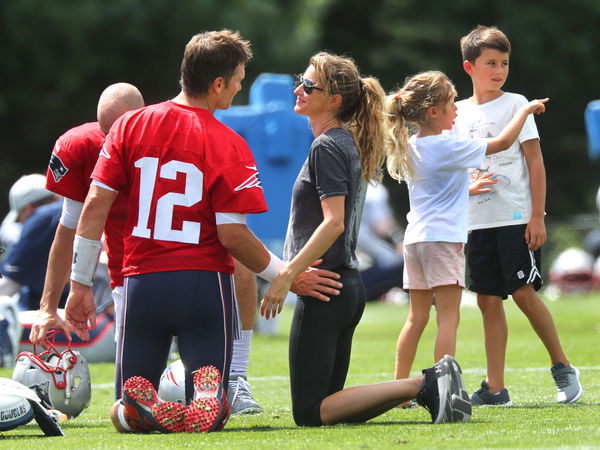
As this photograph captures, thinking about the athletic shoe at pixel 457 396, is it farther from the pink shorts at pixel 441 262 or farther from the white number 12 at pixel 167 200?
the white number 12 at pixel 167 200

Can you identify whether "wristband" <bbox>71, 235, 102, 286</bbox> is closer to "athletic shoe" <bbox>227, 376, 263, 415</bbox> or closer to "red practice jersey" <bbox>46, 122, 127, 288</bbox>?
"red practice jersey" <bbox>46, 122, 127, 288</bbox>

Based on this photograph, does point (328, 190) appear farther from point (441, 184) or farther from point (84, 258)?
point (84, 258)

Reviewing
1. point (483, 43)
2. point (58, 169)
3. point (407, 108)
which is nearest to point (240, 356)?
point (58, 169)

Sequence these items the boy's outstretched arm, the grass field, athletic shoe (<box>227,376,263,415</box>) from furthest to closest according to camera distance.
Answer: the boy's outstretched arm, athletic shoe (<box>227,376,263,415</box>), the grass field

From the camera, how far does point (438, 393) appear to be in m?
5.49

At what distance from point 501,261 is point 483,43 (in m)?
1.22

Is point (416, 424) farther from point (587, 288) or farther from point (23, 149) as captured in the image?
point (23, 149)

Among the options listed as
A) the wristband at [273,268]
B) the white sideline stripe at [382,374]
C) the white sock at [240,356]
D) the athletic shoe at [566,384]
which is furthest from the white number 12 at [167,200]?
the white sideline stripe at [382,374]

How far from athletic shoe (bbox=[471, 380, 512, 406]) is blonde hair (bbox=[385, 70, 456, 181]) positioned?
1.26 meters

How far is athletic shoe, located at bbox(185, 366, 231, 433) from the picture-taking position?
5.34 metres

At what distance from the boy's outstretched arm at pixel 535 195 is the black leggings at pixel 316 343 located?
4.70 feet

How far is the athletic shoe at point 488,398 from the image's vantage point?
6598 mm

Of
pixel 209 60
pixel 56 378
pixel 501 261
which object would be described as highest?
pixel 209 60

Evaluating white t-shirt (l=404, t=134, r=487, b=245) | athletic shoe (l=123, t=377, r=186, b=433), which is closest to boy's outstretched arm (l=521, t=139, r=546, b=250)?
white t-shirt (l=404, t=134, r=487, b=245)
